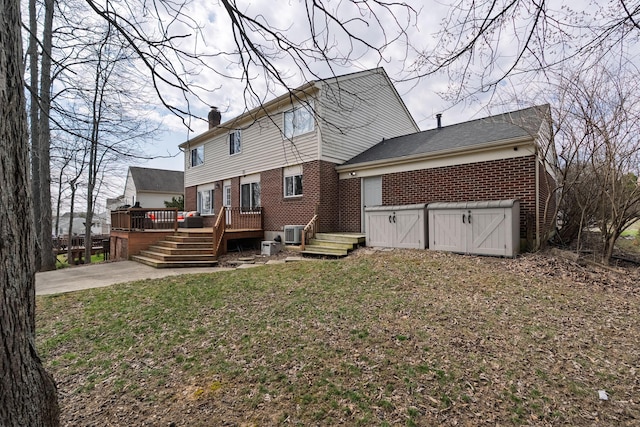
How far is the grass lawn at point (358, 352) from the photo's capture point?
2.60 meters

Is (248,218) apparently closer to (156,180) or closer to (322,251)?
(322,251)

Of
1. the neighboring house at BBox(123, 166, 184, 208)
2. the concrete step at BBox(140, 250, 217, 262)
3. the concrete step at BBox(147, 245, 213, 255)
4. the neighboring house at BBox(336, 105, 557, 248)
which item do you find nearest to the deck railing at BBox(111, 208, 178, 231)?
the concrete step at BBox(147, 245, 213, 255)

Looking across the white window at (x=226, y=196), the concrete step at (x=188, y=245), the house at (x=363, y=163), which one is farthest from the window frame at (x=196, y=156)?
the concrete step at (x=188, y=245)

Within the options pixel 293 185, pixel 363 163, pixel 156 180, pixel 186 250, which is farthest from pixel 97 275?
pixel 156 180

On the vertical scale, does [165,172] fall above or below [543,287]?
above

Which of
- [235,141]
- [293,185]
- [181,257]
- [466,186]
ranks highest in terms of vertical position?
[235,141]

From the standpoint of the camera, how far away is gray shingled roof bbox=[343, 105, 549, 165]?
311 inches

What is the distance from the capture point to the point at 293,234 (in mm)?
10938

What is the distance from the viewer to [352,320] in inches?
167

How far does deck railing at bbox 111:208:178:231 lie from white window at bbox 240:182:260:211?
320cm

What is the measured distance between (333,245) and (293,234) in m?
1.82

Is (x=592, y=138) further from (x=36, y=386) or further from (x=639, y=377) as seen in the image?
(x=36, y=386)

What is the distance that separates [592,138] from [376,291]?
6121mm

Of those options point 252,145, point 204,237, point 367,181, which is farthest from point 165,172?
point 367,181
